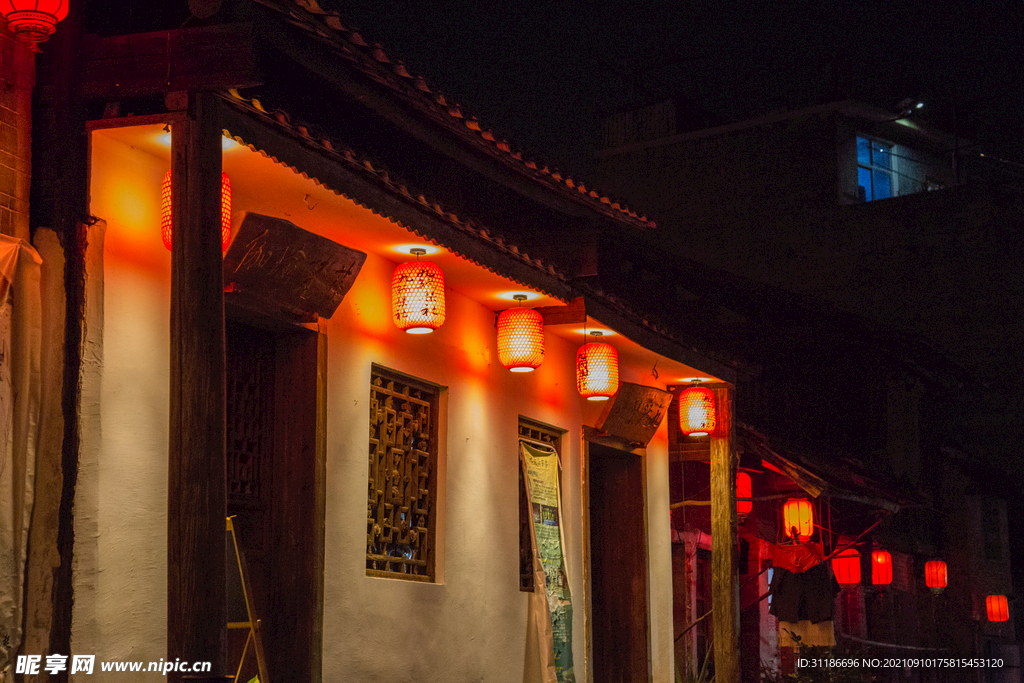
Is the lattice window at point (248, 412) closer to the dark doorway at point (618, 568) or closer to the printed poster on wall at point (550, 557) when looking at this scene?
the printed poster on wall at point (550, 557)

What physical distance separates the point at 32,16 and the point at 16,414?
2.33 meters

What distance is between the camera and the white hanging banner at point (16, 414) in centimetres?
633

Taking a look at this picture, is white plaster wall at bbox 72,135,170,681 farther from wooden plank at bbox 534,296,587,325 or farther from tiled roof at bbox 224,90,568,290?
wooden plank at bbox 534,296,587,325

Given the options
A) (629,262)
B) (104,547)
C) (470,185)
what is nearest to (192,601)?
→ (104,547)

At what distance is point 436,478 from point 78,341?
4.59m

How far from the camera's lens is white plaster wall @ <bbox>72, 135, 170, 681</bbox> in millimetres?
6867

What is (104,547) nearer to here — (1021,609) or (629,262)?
(629,262)

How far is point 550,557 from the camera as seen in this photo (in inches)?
470

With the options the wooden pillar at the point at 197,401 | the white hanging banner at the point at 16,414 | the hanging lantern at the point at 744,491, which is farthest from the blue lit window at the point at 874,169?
the white hanging banner at the point at 16,414

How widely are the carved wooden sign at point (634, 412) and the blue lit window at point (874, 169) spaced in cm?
1704

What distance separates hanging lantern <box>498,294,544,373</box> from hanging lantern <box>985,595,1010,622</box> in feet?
67.5

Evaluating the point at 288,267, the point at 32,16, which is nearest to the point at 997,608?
the point at 288,267

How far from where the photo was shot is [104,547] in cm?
694

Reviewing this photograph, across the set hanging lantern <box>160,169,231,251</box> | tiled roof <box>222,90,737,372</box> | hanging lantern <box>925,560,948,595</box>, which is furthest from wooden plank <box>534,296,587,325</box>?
hanging lantern <box>925,560,948,595</box>
